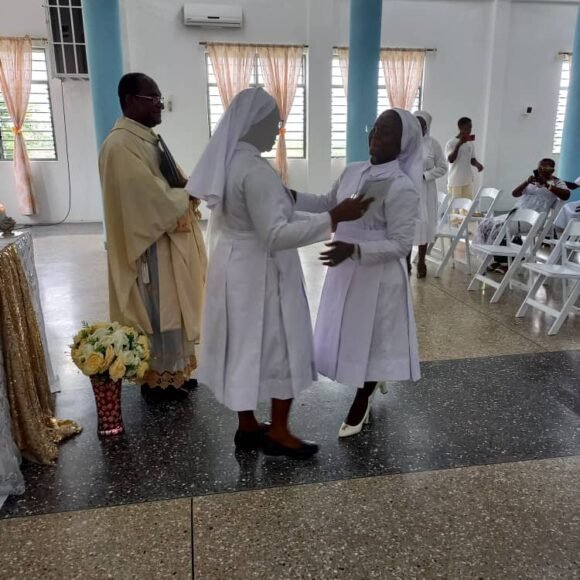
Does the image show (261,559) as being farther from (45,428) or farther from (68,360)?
(68,360)

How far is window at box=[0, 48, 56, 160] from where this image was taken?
26.9 ft

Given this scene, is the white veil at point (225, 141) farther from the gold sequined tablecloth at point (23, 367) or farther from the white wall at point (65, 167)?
the white wall at point (65, 167)

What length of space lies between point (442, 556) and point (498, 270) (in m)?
4.26

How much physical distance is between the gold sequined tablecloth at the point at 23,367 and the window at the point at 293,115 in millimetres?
7200

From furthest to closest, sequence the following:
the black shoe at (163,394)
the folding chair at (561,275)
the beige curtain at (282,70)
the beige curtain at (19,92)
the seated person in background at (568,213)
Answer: the beige curtain at (282,70) < the beige curtain at (19,92) < the seated person in background at (568,213) < the folding chair at (561,275) < the black shoe at (163,394)

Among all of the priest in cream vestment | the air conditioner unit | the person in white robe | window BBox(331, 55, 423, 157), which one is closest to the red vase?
the priest in cream vestment

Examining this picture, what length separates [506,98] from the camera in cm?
945

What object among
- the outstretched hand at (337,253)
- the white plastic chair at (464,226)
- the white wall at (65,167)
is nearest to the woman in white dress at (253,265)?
the outstretched hand at (337,253)

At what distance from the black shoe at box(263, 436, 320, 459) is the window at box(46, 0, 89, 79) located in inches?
265

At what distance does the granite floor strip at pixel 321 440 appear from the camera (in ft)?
6.50

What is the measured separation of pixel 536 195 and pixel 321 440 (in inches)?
145

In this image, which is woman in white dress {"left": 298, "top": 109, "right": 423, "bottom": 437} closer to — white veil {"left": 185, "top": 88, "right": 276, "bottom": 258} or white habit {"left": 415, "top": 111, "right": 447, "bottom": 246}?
white veil {"left": 185, "top": 88, "right": 276, "bottom": 258}

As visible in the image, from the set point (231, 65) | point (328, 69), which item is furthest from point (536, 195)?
point (231, 65)

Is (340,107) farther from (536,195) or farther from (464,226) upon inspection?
(536,195)
